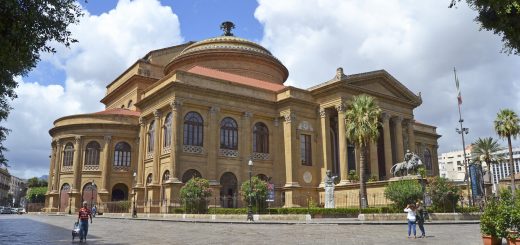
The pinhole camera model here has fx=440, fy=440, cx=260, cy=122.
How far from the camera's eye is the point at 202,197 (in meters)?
32.0

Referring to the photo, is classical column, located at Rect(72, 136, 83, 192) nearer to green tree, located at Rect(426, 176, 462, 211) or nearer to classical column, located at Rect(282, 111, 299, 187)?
classical column, located at Rect(282, 111, 299, 187)

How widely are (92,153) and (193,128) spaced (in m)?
13.9

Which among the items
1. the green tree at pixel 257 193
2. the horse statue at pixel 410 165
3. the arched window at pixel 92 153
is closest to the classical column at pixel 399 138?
the horse statue at pixel 410 165

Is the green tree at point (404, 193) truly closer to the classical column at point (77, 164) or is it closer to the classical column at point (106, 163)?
the classical column at point (106, 163)

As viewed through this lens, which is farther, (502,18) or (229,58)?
(229,58)

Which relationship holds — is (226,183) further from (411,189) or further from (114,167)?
(411,189)

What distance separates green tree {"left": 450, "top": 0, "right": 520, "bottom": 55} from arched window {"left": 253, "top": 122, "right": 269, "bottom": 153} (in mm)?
32093

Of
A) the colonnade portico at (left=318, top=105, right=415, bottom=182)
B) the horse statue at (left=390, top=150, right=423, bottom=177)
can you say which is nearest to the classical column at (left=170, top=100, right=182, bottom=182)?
the colonnade portico at (left=318, top=105, right=415, bottom=182)

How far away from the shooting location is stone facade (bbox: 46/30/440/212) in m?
38.5

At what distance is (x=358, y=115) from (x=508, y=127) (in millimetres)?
25711

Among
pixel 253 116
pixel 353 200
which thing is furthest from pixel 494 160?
pixel 253 116

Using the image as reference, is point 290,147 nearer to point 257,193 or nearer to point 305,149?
point 305,149

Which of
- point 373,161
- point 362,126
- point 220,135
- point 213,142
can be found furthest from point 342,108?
point 213,142

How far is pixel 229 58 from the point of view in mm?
50125
